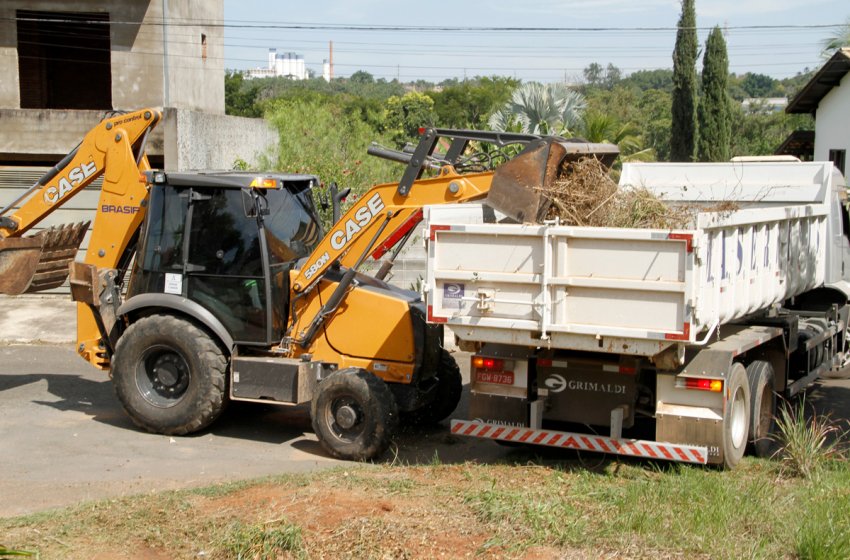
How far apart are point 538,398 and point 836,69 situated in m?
21.0

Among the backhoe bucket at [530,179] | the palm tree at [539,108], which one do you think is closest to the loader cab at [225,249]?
the backhoe bucket at [530,179]

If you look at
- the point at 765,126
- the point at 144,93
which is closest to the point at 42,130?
the point at 144,93

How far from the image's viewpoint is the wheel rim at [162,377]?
9.93 m

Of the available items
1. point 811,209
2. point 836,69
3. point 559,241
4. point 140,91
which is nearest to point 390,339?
point 559,241

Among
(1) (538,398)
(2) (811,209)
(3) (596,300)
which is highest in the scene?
(2) (811,209)

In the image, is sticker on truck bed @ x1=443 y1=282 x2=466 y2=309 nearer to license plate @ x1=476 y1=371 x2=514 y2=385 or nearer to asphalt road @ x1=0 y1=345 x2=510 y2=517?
license plate @ x1=476 y1=371 x2=514 y2=385

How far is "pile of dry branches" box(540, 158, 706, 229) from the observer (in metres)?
7.91

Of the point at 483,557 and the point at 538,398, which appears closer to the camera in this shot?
the point at 483,557

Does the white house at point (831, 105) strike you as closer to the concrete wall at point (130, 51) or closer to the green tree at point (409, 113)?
the concrete wall at point (130, 51)

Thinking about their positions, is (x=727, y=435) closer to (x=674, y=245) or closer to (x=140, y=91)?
(x=674, y=245)

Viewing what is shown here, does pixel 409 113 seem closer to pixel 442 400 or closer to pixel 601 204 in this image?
pixel 442 400

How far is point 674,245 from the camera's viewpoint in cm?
736

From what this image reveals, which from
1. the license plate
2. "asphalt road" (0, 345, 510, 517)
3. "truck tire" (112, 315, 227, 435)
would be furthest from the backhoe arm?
the license plate

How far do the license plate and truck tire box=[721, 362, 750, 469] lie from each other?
1753 millimetres
